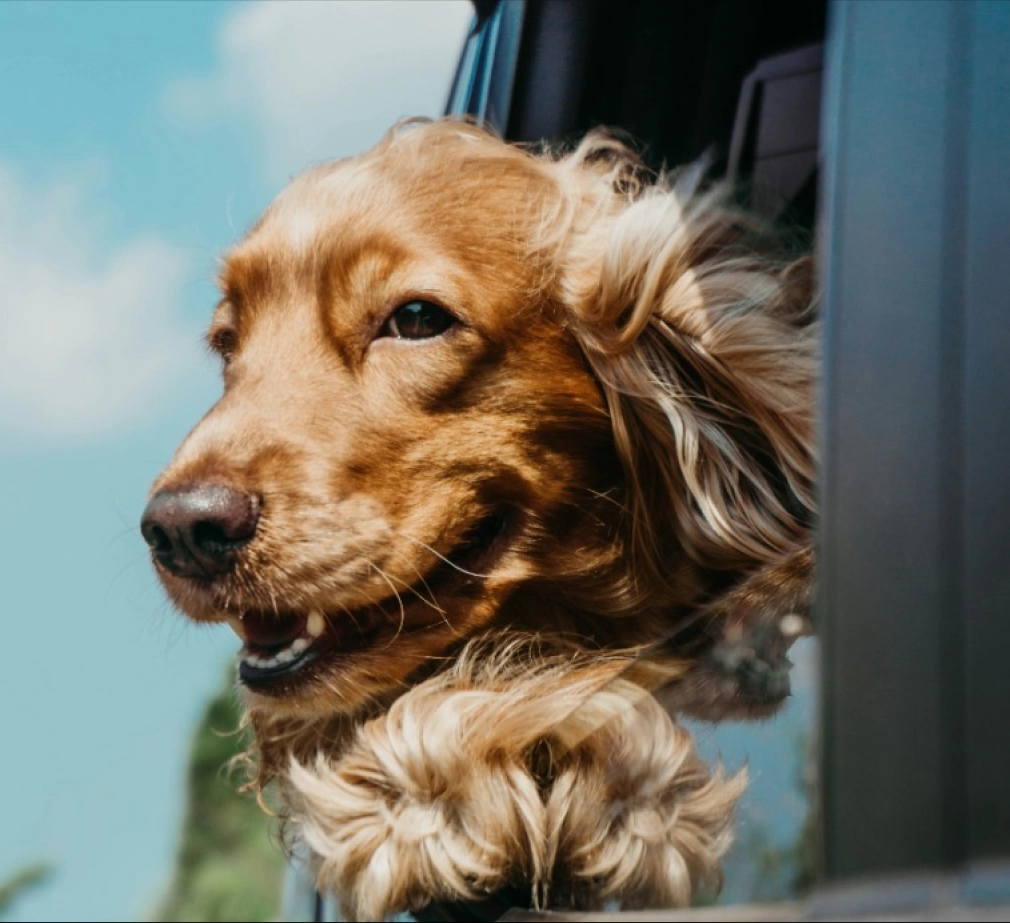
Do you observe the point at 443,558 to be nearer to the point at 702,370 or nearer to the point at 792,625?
the point at 702,370

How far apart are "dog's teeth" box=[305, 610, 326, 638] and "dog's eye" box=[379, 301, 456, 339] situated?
552 millimetres

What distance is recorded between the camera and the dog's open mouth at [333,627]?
95.3 inches

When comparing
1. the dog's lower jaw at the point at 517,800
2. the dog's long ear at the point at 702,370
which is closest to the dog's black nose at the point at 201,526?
the dog's lower jaw at the point at 517,800

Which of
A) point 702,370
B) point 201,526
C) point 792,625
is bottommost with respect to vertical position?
point 792,625

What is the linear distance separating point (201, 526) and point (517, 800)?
2.35ft

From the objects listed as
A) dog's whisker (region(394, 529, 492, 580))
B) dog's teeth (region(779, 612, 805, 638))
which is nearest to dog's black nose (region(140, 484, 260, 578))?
dog's whisker (region(394, 529, 492, 580))

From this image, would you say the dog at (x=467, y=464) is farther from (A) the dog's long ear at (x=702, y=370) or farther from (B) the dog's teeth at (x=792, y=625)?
(B) the dog's teeth at (x=792, y=625)

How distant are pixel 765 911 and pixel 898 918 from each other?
14 cm

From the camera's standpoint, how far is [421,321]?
2559 millimetres

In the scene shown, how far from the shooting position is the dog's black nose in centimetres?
222

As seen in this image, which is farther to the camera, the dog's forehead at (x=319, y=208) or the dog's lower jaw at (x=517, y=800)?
the dog's forehead at (x=319, y=208)

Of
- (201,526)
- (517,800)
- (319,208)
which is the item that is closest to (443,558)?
(201,526)

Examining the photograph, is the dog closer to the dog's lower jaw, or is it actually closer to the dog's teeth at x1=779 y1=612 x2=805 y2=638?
the dog's lower jaw

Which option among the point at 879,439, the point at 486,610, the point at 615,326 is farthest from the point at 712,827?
the point at 615,326
